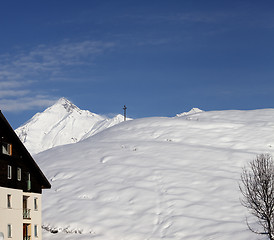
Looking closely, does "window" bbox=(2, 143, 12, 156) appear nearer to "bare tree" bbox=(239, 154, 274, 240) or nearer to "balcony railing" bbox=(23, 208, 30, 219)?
"balcony railing" bbox=(23, 208, 30, 219)

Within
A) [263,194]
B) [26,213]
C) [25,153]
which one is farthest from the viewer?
[25,153]

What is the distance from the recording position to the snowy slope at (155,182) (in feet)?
166

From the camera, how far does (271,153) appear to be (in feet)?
222

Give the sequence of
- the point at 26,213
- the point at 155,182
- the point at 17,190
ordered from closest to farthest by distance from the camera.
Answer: the point at 17,190
the point at 26,213
the point at 155,182

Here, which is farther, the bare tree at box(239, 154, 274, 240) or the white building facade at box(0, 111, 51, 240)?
the white building facade at box(0, 111, 51, 240)

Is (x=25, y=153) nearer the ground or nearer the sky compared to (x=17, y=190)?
nearer the sky

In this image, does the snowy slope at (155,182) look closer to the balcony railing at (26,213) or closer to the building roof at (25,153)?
the balcony railing at (26,213)

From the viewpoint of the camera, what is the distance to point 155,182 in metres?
A: 59.9

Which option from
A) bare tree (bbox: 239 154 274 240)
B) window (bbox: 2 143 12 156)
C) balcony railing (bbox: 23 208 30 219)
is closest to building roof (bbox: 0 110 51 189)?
window (bbox: 2 143 12 156)

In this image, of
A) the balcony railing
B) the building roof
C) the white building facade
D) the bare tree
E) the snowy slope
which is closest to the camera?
the bare tree

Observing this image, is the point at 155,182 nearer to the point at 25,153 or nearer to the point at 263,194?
the point at 25,153

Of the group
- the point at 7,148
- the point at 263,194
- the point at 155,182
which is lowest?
the point at 263,194

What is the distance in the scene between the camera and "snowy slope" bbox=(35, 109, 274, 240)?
1996 inches

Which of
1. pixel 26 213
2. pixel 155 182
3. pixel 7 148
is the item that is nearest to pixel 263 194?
pixel 26 213
